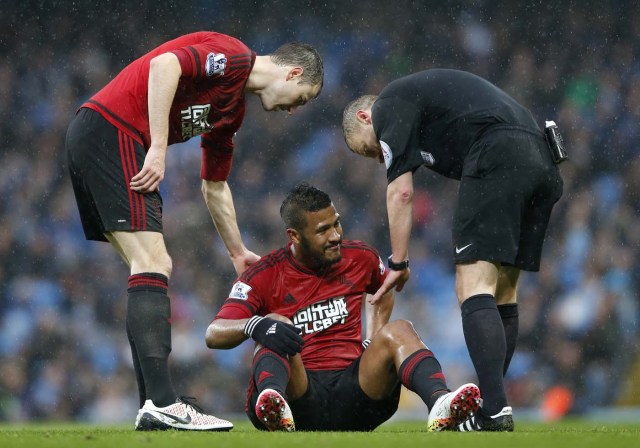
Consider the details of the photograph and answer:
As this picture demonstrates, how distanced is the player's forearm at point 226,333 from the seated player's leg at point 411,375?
1.82 ft

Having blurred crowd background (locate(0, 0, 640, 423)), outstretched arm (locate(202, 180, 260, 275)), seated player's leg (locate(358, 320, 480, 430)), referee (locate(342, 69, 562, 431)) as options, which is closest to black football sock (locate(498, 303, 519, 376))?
referee (locate(342, 69, 562, 431))

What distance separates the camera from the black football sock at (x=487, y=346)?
406 centimetres

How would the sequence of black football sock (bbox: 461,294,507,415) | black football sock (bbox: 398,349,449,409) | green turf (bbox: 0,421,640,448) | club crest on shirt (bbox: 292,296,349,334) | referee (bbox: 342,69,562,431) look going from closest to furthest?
green turf (bbox: 0,421,640,448) → black football sock (bbox: 398,349,449,409) → black football sock (bbox: 461,294,507,415) → referee (bbox: 342,69,562,431) → club crest on shirt (bbox: 292,296,349,334)

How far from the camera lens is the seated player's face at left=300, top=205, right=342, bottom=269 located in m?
4.63

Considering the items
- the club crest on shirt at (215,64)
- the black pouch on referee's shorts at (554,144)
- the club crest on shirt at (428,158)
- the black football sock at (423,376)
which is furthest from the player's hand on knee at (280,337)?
the black pouch on referee's shorts at (554,144)

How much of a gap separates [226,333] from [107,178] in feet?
2.79

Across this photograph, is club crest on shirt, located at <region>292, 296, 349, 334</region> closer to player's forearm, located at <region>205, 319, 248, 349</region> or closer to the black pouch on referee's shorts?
player's forearm, located at <region>205, 319, 248, 349</region>

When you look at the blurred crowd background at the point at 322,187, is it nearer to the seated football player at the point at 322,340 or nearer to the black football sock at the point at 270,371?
the seated football player at the point at 322,340

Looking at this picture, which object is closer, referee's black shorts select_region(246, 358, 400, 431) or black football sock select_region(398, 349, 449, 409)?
black football sock select_region(398, 349, 449, 409)

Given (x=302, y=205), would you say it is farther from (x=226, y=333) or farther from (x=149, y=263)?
(x=149, y=263)

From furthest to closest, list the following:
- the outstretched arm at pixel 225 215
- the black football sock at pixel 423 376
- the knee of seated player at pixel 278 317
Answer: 1. the outstretched arm at pixel 225 215
2. the knee of seated player at pixel 278 317
3. the black football sock at pixel 423 376

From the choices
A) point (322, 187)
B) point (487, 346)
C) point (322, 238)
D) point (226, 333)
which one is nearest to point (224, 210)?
point (322, 238)

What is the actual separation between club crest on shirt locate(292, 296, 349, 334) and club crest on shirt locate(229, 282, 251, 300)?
0.84 feet

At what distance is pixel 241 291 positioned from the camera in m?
4.57
